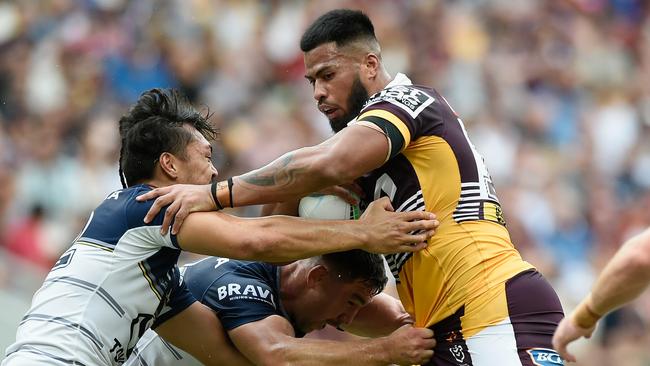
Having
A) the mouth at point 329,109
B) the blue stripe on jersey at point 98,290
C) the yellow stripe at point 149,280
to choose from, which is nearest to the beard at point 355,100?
the mouth at point 329,109

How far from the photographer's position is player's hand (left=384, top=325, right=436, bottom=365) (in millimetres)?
6664

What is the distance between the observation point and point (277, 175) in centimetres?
664

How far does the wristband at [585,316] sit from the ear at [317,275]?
2366mm

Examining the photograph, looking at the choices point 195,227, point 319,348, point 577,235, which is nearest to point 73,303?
point 195,227

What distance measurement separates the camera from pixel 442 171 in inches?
264

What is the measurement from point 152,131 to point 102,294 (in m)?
1.01

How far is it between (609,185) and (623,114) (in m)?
1.17

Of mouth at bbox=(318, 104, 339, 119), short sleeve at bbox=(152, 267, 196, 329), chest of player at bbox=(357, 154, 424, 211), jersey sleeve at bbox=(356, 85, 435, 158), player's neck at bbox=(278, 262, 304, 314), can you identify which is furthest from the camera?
player's neck at bbox=(278, 262, 304, 314)

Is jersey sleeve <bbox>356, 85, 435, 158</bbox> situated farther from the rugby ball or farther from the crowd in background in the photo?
the crowd in background

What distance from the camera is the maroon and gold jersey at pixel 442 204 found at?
6.56 meters

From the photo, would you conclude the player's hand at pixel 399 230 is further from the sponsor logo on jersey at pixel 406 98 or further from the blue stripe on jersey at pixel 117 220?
the blue stripe on jersey at pixel 117 220

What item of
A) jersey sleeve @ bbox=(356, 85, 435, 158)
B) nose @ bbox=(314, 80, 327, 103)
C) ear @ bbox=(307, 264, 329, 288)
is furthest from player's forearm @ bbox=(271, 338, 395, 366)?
nose @ bbox=(314, 80, 327, 103)

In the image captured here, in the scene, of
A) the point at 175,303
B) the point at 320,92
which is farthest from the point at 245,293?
the point at 320,92

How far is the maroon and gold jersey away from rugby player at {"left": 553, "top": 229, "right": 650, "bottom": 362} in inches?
41.9
